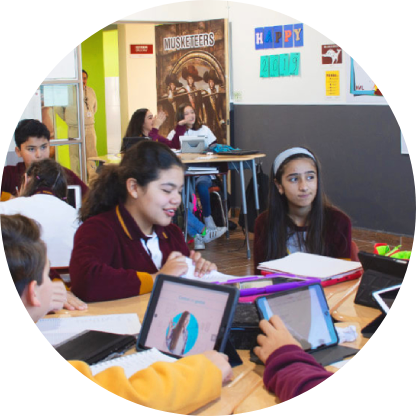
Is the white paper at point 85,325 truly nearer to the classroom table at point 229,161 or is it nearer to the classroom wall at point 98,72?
the classroom table at point 229,161

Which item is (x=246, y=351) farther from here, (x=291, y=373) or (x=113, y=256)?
(x=113, y=256)

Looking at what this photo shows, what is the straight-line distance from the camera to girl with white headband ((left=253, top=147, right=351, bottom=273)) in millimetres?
2711

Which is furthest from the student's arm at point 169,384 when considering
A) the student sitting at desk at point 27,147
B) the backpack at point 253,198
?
the backpack at point 253,198

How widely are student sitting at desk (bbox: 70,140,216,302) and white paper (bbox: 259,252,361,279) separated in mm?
283

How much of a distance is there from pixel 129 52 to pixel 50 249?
8.09 metres

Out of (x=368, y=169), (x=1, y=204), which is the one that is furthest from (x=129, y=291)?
(x=368, y=169)

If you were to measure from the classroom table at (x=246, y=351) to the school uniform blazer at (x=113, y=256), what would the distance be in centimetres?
5

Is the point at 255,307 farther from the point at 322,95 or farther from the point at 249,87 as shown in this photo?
the point at 249,87

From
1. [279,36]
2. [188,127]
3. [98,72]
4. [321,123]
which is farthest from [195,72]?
[98,72]

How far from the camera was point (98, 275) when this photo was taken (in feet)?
6.84

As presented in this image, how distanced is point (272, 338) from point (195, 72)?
6.13 metres

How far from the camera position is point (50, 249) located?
2.75 metres

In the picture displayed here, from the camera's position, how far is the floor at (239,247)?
511 cm

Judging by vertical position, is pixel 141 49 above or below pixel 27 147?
above
